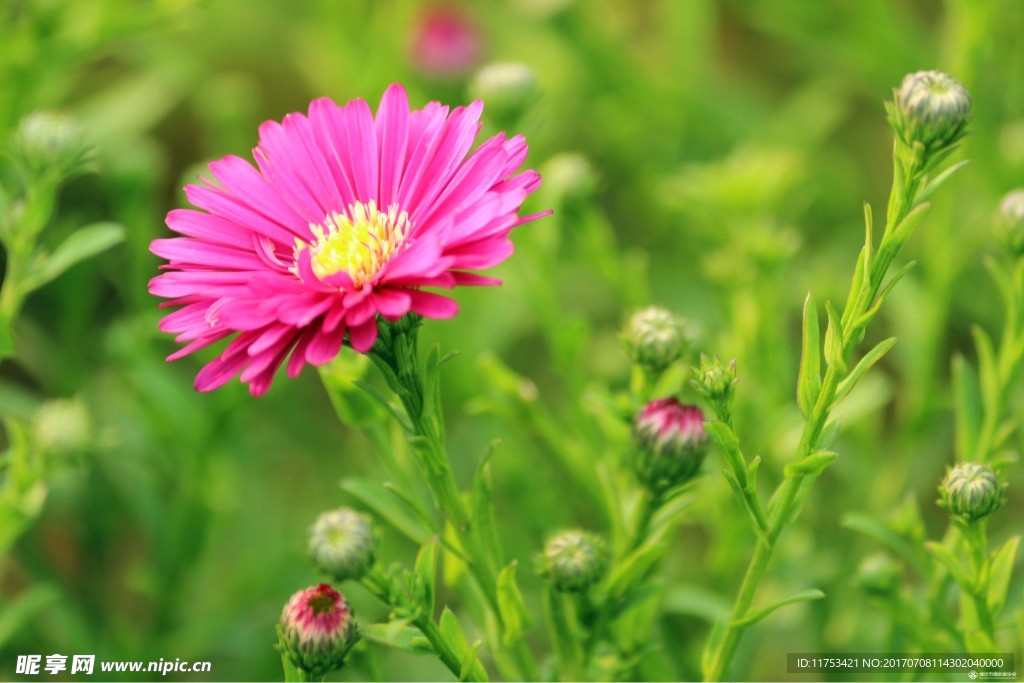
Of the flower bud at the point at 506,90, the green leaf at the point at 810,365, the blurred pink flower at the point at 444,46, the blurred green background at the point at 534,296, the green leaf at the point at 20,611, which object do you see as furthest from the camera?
the blurred pink flower at the point at 444,46

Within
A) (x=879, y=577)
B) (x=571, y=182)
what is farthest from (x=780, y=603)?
(x=571, y=182)

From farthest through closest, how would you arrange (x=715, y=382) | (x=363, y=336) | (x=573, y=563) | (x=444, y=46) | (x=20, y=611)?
(x=444, y=46) → (x=20, y=611) → (x=573, y=563) → (x=715, y=382) → (x=363, y=336)

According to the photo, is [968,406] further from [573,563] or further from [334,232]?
[334,232]

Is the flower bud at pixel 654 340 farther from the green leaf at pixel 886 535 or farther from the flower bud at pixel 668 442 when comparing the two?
the green leaf at pixel 886 535

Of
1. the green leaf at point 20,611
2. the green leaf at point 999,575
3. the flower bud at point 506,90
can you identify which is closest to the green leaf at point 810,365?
the green leaf at point 999,575

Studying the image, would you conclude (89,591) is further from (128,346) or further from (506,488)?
(506,488)

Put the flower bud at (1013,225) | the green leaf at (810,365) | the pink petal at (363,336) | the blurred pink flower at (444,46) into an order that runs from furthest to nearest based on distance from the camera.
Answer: the blurred pink flower at (444,46) → the flower bud at (1013,225) → the green leaf at (810,365) → the pink petal at (363,336)

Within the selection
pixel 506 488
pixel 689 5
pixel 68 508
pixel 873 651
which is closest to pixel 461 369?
pixel 506 488
